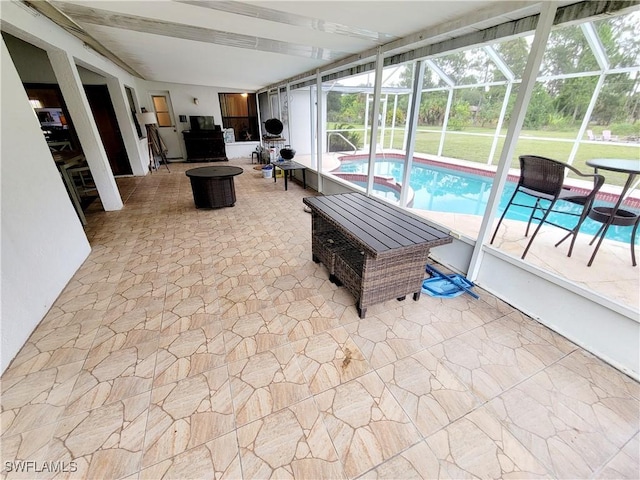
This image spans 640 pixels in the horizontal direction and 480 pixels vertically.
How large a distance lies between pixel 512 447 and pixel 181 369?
198cm

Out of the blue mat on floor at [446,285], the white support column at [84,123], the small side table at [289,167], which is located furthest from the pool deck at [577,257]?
the white support column at [84,123]

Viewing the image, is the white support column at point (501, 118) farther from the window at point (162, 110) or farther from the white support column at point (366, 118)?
the window at point (162, 110)

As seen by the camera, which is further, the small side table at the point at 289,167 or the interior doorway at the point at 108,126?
the interior doorway at the point at 108,126

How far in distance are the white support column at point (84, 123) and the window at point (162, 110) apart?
18.7 feet

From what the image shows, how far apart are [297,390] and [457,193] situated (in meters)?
6.79

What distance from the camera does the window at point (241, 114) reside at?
9.73m

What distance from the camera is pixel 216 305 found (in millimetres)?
2291

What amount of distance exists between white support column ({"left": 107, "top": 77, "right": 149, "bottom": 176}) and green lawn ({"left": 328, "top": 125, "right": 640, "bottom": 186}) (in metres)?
6.65

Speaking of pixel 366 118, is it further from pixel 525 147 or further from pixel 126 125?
pixel 126 125

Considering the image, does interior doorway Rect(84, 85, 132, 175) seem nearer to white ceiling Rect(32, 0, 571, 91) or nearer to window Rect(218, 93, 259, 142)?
white ceiling Rect(32, 0, 571, 91)

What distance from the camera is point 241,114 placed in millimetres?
10141

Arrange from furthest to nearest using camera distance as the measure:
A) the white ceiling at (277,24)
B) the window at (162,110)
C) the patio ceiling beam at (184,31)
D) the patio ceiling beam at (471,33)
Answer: the window at (162,110)
the patio ceiling beam at (184,31)
the white ceiling at (277,24)
the patio ceiling beam at (471,33)

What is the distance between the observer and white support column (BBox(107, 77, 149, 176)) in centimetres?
586

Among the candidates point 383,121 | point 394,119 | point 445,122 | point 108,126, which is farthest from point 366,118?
point 108,126
